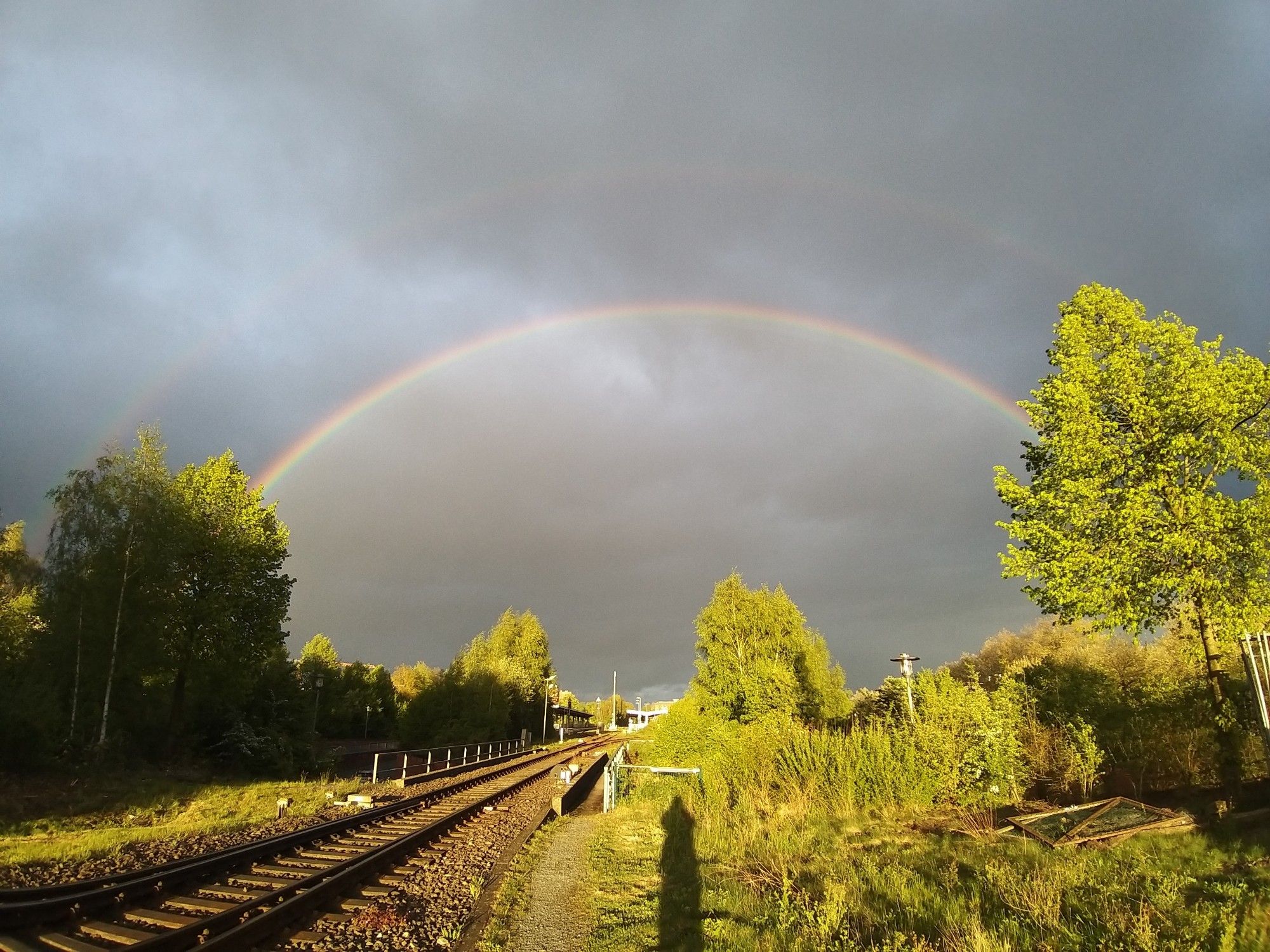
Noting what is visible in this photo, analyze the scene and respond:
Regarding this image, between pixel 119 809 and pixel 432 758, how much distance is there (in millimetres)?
25917

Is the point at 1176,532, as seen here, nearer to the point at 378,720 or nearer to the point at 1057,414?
the point at 1057,414

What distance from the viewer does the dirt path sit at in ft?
24.4

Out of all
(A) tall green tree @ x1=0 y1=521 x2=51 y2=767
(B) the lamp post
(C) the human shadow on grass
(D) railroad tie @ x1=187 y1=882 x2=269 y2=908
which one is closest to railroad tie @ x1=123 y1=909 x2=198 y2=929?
(D) railroad tie @ x1=187 y1=882 x2=269 y2=908

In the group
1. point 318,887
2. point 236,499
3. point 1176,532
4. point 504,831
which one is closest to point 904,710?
point 1176,532

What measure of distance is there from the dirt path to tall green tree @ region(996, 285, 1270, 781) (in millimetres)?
10531

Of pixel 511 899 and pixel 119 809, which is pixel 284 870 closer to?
pixel 511 899

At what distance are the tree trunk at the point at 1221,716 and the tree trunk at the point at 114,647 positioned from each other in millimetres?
33208

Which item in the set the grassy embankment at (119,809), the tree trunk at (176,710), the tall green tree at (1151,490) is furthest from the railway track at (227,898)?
the tree trunk at (176,710)

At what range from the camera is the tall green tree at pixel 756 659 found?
26.6 m

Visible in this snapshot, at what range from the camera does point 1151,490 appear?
12508mm

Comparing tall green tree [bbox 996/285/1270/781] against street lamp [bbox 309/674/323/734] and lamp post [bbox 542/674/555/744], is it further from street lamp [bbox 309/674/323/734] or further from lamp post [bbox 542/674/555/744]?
lamp post [bbox 542/674/555/744]

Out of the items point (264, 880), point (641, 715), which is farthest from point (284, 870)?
point (641, 715)

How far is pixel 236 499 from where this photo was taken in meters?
33.7

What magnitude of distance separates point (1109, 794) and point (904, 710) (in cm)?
517
